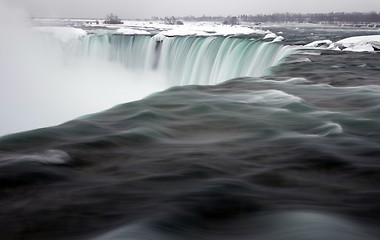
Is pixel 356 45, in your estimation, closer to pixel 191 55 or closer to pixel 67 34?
pixel 191 55

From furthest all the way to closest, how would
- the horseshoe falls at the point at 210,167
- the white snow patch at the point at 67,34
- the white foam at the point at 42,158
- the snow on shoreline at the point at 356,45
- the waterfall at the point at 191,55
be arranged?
the white snow patch at the point at 67,34 → the snow on shoreline at the point at 356,45 → the waterfall at the point at 191,55 → the white foam at the point at 42,158 → the horseshoe falls at the point at 210,167

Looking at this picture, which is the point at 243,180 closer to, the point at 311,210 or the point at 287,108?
the point at 311,210

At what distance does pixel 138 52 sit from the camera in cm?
2808

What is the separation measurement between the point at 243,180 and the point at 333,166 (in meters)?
0.98

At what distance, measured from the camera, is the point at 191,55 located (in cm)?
2155

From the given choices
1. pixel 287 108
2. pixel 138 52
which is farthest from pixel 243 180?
pixel 138 52

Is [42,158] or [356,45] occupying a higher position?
[356,45]

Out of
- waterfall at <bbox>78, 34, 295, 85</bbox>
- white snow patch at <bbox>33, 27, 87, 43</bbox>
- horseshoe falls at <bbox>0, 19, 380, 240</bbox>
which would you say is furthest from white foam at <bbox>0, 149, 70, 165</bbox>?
white snow patch at <bbox>33, 27, 87, 43</bbox>

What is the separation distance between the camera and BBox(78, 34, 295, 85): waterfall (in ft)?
50.8

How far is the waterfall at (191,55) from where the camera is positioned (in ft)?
50.8

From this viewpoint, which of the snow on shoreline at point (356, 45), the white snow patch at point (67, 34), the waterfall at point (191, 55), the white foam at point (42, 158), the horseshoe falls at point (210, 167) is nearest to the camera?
the horseshoe falls at point (210, 167)

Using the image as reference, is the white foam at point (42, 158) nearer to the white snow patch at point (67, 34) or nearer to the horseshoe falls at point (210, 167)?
the horseshoe falls at point (210, 167)

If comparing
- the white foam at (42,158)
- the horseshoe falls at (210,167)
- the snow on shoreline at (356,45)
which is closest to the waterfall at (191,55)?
the snow on shoreline at (356,45)

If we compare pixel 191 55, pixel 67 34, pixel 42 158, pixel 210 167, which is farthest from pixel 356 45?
pixel 67 34
